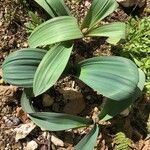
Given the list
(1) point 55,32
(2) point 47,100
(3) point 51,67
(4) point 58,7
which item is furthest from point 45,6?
(2) point 47,100

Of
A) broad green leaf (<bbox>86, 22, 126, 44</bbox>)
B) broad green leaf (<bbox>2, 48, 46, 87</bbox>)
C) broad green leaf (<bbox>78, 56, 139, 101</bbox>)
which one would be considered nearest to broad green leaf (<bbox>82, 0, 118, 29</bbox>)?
broad green leaf (<bbox>86, 22, 126, 44</bbox>)

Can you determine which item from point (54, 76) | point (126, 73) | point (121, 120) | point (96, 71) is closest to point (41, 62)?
point (54, 76)

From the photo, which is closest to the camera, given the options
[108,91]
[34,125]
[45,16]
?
[108,91]

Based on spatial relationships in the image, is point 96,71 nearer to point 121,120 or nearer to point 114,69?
point 114,69

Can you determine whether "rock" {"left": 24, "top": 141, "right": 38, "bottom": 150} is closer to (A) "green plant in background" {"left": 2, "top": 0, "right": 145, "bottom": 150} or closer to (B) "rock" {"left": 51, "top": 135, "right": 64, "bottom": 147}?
(B) "rock" {"left": 51, "top": 135, "right": 64, "bottom": 147}

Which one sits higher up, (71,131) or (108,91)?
(108,91)

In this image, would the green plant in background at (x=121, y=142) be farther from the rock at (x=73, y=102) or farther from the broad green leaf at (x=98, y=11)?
the broad green leaf at (x=98, y=11)

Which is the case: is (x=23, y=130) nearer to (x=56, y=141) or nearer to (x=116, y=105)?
(x=56, y=141)

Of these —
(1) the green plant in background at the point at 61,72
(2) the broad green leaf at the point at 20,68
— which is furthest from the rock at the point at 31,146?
(2) the broad green leaf at the point at 20,68
